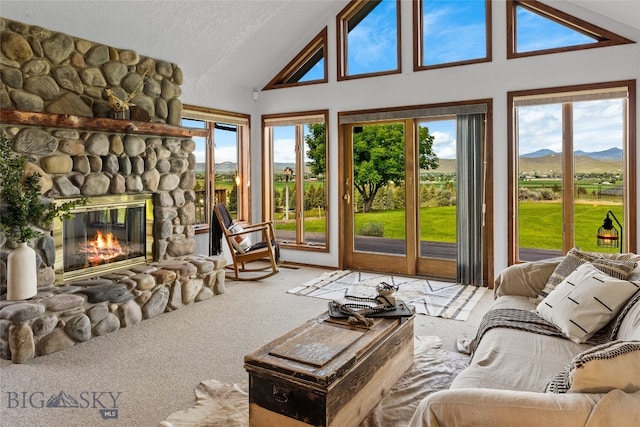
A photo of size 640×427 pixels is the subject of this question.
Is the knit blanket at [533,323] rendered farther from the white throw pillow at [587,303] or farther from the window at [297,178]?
the window at [297,178]

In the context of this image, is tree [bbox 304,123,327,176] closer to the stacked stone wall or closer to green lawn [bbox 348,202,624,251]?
green lawn [bbox 348,202,624,251]

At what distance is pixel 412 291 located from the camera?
496 cm

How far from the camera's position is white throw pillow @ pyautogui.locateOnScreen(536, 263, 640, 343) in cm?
224

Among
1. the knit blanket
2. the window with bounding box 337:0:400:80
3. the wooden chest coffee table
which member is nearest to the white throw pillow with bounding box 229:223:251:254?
the window with bounding box 337:0:400:80

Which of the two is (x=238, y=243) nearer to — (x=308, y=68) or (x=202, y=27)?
(x=202, y=27)

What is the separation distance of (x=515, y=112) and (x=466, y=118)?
519mm

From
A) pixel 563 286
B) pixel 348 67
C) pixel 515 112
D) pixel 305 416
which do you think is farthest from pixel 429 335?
pixel 348 67

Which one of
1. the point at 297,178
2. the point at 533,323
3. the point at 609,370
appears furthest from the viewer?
the point at 297,178

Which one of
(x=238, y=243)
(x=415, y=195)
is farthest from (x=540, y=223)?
(x=238, y=243)

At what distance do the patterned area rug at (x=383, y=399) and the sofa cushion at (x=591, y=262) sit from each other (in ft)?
2.46

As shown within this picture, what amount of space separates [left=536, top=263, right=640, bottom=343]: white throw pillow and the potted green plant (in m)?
3.58

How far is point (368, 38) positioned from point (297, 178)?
2.11m

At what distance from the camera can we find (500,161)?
5047 mm

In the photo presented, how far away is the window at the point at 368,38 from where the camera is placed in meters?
5.68
